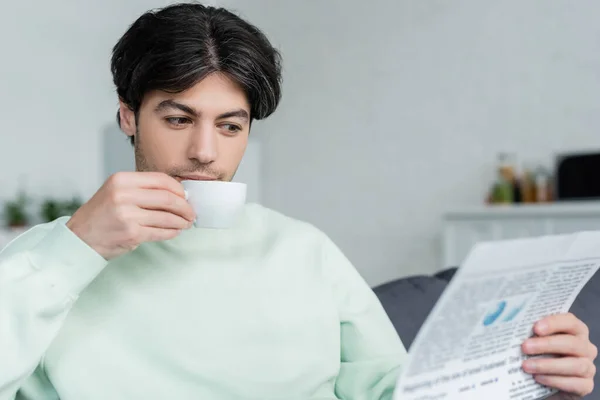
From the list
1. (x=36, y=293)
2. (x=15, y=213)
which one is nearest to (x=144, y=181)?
(x=36, y=293)

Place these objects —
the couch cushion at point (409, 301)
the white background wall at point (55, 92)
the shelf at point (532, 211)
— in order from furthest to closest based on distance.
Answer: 1. the white background wall at point (55, 92)
2. the shelf at point (532, 211)
3. the couch cushion at point (409, 301)

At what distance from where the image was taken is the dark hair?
1104 millimetres

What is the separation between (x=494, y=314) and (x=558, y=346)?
0.52 ft

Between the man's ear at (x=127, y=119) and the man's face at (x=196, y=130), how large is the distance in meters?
0.09

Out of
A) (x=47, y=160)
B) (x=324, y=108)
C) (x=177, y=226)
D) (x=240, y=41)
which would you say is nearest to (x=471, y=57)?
(x=324, y=108)

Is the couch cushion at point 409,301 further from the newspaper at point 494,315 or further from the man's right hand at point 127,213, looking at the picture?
the man's right hand at point 127,213

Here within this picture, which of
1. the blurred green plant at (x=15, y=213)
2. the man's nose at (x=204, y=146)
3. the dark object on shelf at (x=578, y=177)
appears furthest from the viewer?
the blurred green plant at (x=15, y=213)

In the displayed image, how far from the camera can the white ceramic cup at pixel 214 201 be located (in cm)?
91

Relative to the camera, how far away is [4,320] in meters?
0.79

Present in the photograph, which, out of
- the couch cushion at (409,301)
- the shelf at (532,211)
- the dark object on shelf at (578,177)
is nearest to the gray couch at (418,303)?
the couch cushion at (409,301)

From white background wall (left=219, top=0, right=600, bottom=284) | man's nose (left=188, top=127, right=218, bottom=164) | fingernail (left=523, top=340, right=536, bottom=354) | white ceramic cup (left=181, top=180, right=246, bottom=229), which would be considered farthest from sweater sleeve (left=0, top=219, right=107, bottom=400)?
white background wall (left=219, top=0, right=600, bottom=284)

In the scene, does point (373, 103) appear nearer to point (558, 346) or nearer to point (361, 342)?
point (361, 342)

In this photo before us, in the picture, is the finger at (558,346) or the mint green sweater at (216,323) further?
the mint green sweater at (216,323)

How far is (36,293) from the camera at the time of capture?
0.80 metres
